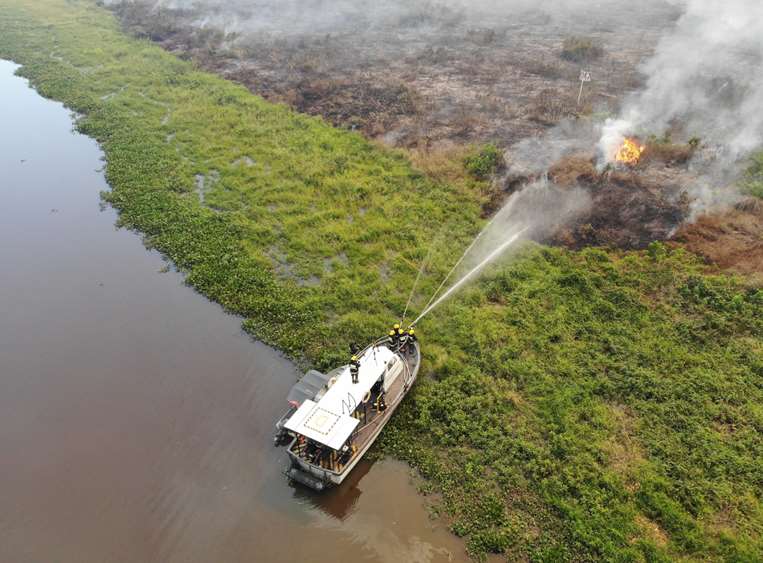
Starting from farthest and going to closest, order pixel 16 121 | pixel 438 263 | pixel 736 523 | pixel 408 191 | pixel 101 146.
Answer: pixel 16 121 → pixel 101 146 → pixel 408 191 → pixel 438 263 → pixel 736 523

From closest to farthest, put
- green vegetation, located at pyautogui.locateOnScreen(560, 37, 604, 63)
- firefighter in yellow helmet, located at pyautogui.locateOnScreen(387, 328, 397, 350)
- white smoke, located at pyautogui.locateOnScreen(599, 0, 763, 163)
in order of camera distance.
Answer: firefighter in yellow helmet, located at pyautogui.locateOnScreen(387, 328, 397, 350) < white smoke, located at pyautogui.locateOnScreen(599, 0, 763, 163) < green vegetation, located at pyautogui.locateOnScreen(560, 37, 604, 63)

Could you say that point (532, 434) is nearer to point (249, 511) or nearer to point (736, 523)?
point (736, 523)

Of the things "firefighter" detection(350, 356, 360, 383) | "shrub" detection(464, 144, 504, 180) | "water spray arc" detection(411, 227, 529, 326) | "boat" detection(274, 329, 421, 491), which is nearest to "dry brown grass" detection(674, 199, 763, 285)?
"water spray arc" detection(411, 227, 529, 326)

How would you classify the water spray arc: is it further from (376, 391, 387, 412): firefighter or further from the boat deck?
(376, 391, 387, 412): firefighter

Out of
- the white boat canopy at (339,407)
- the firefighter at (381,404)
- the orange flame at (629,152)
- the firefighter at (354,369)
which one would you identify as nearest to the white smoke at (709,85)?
the orange flame at (629,152)

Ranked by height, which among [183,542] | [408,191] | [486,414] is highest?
[408,191]

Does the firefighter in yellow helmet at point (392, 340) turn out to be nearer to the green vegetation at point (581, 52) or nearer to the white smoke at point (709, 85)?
the white smoke at point (709, 85)

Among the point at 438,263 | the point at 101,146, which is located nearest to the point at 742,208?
the point at 438,263
